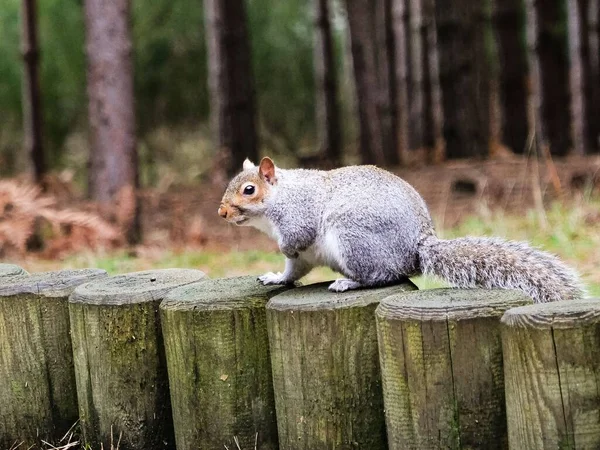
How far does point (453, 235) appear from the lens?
603 cm

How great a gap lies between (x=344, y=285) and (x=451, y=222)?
14.6ft

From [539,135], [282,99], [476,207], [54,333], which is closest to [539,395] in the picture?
[54,333]

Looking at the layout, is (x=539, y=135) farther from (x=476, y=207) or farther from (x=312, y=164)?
(x=476, y=207)

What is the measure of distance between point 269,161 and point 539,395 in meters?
1.14

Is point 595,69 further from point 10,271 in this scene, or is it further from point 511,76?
point 10,271

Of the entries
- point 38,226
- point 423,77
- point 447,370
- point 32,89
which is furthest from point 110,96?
point 423,77

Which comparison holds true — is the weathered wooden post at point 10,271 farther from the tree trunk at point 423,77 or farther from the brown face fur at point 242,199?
the tree trunk at point 423,77

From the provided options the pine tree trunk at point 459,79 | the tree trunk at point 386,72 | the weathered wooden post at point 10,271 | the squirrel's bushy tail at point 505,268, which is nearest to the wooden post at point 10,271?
the weathered wooden post at point 10,271

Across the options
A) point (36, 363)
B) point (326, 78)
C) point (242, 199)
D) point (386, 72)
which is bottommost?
point (36, 363)

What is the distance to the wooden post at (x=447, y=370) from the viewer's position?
81.4 inches

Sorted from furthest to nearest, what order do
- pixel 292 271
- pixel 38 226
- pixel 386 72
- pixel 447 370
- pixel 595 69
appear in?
pixel 386 72
pixel 595 69
pixel 38 226
pixel 292 271
pixel 447 370

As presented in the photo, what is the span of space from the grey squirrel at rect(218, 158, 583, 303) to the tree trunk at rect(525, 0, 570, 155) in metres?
8.65

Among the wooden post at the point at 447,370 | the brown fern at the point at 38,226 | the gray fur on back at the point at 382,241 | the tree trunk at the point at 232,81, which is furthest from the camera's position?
the tree trunk at the point at 232,81

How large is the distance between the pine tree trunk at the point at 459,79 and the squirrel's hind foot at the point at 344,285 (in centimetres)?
821
